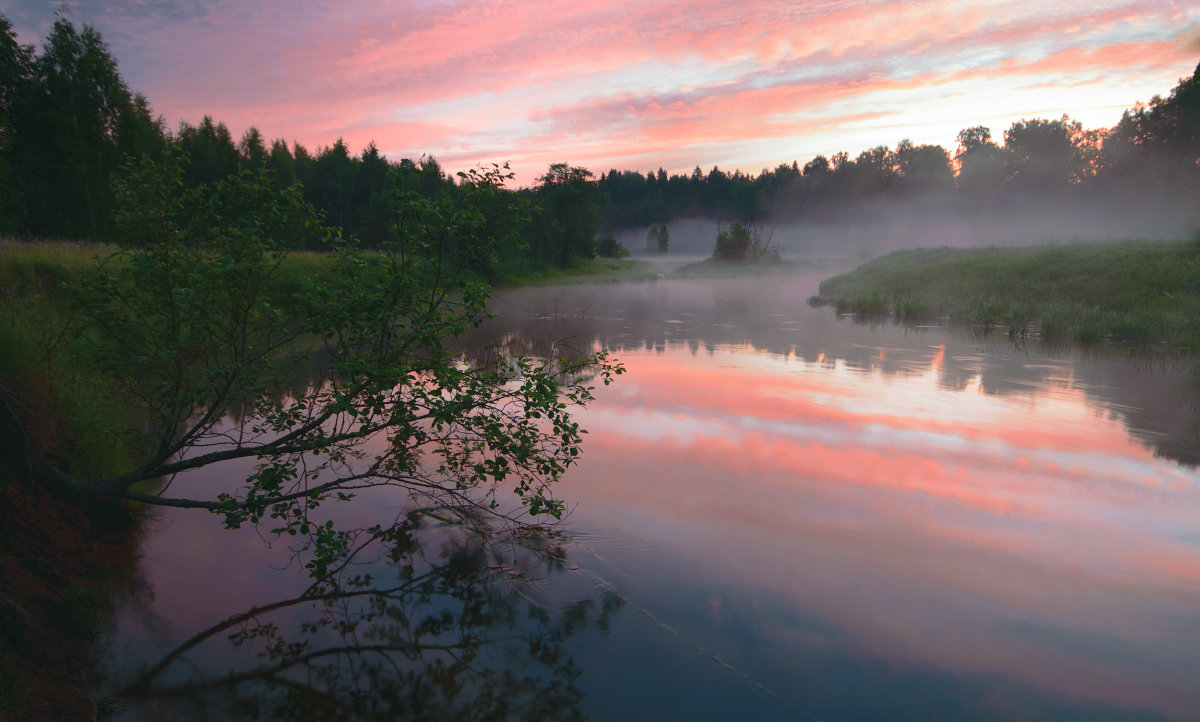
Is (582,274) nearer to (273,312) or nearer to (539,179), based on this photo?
(539,179)

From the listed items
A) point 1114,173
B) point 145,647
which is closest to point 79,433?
point 145,647

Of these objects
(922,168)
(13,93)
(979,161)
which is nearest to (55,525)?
(13,93)

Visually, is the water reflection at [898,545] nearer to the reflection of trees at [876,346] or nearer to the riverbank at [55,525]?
the reflection of trees at [876,346]

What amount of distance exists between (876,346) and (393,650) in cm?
2070

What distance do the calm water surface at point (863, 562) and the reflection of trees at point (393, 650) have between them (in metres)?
0.21

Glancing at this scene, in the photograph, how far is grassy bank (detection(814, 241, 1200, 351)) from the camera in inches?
886

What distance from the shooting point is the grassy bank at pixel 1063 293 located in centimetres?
2250

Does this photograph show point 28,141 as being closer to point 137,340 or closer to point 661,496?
point 137,340

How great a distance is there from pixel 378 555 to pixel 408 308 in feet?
10.5

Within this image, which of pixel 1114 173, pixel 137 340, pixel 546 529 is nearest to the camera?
pixel 137 340

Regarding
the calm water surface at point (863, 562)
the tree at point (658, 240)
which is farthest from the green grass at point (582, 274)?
the tree at point (658, 240)

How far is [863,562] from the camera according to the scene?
7316 mm

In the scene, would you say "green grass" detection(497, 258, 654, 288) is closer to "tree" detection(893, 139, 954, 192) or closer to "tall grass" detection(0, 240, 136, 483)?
"tall grass" detection(0, 240, 136, 483)

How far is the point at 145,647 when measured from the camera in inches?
215
